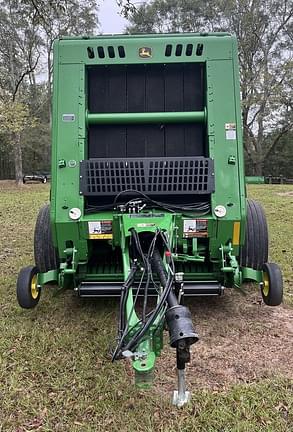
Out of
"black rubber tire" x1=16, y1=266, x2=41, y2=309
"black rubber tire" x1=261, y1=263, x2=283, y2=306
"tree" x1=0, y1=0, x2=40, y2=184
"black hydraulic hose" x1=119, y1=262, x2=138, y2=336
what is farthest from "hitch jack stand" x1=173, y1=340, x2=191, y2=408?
"tree" x1=0, y1=0, x2=40, y2=184

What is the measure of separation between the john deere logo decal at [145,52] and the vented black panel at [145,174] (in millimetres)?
895

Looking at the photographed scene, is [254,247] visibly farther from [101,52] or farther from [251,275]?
[101,52]

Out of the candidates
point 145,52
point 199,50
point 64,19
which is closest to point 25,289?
point 145,52

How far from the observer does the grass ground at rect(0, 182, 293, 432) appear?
2449 mm

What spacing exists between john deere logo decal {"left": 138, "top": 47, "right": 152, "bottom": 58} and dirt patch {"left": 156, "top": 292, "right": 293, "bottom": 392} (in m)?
2.15

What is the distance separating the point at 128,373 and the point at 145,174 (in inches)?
59.6

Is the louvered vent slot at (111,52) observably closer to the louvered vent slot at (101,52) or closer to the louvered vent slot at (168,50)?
the louvered vent slot at (101,52)

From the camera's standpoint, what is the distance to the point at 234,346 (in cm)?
327

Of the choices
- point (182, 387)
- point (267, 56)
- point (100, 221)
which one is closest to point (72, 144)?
point (100, 221)

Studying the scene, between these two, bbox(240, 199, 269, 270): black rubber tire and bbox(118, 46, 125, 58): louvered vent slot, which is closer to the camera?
bbox(118, 46, 125, 58): louvered vent slot

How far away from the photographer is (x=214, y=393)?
2662mm

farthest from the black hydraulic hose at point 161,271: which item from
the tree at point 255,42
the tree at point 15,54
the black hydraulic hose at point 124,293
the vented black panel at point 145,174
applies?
the tree at point 255,42

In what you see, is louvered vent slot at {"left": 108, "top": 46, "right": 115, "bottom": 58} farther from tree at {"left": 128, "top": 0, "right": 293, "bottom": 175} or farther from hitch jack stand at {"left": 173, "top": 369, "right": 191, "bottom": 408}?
tree at {"left": 128, "top": 0, "right": 293, "bottom": 175}

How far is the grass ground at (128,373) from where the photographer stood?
8.04 ft
